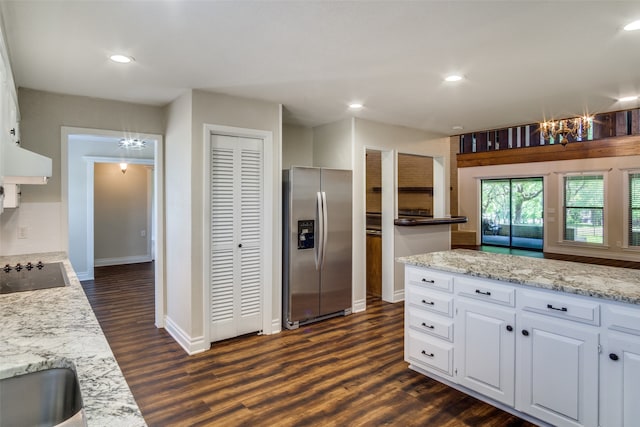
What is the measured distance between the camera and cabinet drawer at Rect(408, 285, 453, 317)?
2.75 metres

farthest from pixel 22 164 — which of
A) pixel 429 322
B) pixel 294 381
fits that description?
pixel 429 322

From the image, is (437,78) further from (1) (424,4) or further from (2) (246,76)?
(2) (246,76)

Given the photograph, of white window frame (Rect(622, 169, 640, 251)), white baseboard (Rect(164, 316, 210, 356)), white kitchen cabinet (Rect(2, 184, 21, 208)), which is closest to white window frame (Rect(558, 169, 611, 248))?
white window frame (Rect(622, 169, 640, 251))

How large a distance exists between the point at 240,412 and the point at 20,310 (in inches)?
57.6

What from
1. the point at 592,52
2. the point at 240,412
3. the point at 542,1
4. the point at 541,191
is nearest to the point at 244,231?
the point at 240,412

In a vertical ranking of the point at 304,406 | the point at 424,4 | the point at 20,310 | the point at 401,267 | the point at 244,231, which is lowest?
the point at 304,406

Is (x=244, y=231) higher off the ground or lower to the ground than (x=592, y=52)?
lower

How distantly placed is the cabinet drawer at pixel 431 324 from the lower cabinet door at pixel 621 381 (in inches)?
37.1

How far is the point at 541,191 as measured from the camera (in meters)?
10.4

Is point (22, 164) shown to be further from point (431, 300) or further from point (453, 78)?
point (453, 78)

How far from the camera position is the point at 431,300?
9.39ft

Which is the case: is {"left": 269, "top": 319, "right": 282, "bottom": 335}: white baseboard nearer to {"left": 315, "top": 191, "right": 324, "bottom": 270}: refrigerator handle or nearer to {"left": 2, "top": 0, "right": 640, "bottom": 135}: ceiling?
{"left": 315, "top": 191, "right": 324, "bottom": 270}: refrigerator handle

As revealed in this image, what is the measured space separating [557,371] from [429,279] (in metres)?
0.98

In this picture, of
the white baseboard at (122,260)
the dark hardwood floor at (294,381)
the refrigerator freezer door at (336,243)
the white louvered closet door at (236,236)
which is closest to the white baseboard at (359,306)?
the refrigerator freezer door at (336,243)
